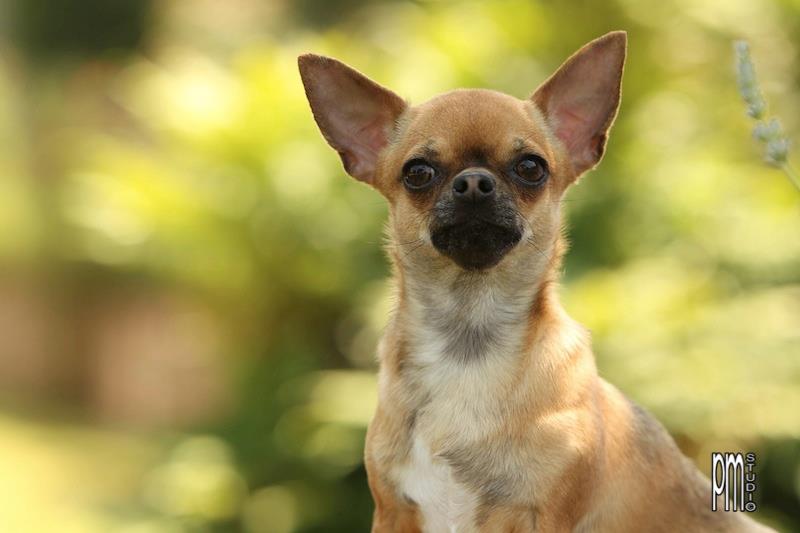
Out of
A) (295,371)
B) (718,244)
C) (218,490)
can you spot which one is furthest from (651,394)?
(218,490)

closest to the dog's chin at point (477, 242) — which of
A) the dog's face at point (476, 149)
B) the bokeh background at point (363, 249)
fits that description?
the dog's face at point (476, 149)

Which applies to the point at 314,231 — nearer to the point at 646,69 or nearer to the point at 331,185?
the point at 331,185

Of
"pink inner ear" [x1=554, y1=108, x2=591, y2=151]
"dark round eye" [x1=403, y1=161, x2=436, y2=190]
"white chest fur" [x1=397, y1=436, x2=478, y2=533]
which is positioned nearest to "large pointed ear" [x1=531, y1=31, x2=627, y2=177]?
"pink inner ear" [x1=554, y1=108, x2=591, y2=151]

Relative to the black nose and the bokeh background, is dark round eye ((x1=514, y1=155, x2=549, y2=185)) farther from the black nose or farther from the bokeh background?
the bokeh background

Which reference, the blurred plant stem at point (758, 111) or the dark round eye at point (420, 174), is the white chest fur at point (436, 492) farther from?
the blurred plant stem at point (758, 111)

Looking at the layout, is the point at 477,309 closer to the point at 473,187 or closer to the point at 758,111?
the point at 473,187

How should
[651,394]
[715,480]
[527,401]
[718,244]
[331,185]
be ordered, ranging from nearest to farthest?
A: [527,401] → [715,480] → [651,394] → [718,244] → [331,185]
